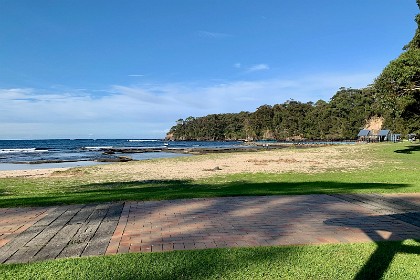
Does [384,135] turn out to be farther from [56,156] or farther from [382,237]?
[382,237]

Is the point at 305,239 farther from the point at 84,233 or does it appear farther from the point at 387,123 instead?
the point at 387,123

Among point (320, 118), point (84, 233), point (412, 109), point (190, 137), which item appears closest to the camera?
point (84, 233)

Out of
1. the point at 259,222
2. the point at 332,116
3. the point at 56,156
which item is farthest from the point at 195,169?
the point at 332,116

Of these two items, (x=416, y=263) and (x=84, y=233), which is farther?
(x=84, y=233)

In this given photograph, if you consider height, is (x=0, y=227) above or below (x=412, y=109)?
below

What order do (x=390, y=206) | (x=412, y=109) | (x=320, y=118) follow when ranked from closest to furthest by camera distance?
1. (x=390, y=206)
2. (x=412, y=109)
3. (x=320, y=118)

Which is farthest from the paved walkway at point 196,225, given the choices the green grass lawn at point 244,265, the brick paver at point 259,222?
the green grass lawn at point 244,265

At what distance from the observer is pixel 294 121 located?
476 ft

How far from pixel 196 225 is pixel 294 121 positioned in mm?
144315

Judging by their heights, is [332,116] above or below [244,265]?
above

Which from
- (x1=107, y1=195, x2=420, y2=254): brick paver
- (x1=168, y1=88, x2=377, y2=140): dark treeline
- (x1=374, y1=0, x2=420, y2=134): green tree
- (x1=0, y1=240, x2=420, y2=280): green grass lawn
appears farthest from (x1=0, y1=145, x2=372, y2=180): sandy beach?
(x1=168, y1=88, x2=377, y2=140): dark treeline

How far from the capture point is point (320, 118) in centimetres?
13275

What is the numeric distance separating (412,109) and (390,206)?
24.3 metres

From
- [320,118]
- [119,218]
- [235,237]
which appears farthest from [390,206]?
[320,118]
